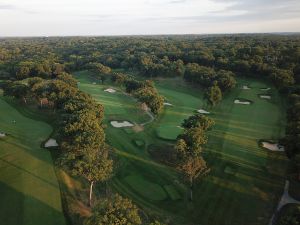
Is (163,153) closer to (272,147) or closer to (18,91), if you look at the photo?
(272,147)

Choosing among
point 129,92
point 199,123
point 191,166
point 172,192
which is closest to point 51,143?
point 172,192

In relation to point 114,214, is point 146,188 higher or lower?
lower

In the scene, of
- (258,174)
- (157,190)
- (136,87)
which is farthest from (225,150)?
(136,87)

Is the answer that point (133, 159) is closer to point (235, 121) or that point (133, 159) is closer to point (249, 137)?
point (249, 137)

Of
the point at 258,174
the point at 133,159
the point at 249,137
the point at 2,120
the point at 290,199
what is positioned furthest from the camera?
the point at 2,120

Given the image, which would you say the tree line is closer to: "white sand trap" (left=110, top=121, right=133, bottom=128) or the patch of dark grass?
"white sand trap" (left=110, top=121, right=133, bottom=128)

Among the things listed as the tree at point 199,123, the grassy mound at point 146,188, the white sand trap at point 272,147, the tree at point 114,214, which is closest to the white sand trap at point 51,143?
the grassy mound at point 146,188
